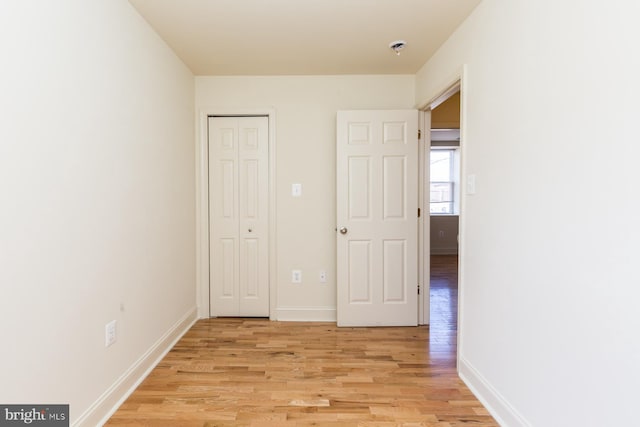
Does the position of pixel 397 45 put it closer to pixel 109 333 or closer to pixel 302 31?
pixel 302 31

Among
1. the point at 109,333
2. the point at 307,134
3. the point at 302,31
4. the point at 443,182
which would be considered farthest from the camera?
the point at 443,182

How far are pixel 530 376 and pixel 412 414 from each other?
0.65 metres

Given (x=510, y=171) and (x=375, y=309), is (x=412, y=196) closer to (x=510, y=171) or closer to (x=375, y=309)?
(x=375, y=309)

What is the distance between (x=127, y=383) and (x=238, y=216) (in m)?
1.68

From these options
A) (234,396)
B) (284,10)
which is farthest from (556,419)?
(284,10)

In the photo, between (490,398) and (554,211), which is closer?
(554,211)

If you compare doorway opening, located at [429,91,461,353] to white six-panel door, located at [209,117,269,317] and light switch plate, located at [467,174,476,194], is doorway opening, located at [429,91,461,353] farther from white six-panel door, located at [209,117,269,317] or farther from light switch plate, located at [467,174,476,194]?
light switch plate, located at [467,174,476,194]

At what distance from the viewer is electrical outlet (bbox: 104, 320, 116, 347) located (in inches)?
70.2

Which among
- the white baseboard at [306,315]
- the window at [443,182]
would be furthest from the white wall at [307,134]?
the window at [443,182]

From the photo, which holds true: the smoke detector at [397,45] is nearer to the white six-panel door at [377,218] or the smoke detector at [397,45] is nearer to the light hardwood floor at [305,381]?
the white six-panel door at [377,218]

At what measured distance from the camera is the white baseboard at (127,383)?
1.65 metres

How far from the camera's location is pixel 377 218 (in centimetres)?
307

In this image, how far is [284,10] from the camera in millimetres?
2066

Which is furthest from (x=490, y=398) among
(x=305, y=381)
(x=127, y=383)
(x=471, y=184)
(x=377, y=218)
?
(x=127, y=383)
